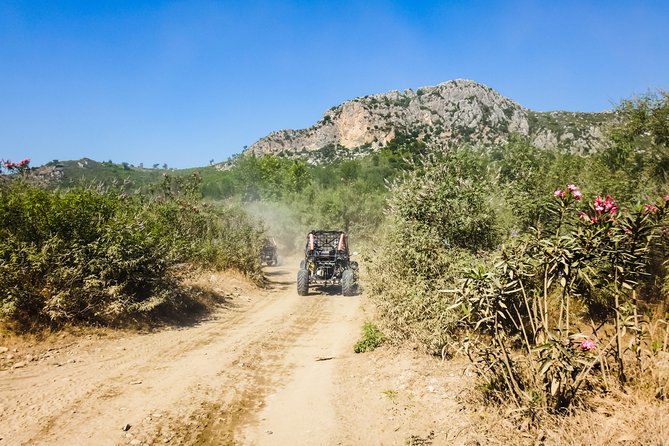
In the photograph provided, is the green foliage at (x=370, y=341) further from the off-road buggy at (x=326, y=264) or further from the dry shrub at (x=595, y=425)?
the off-road buggy at (x=326, y=264)

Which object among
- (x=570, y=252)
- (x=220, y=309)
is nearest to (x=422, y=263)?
(x=570, y=252)

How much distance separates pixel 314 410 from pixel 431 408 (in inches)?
58.2

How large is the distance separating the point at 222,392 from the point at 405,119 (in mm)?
121564

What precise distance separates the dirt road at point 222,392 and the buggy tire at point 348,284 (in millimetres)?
5317

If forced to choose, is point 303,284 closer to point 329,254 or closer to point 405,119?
A: point 329,254

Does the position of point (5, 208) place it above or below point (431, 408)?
above

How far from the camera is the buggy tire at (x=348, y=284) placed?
47.1 ft

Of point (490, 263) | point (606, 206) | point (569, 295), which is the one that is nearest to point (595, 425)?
point (569, 295)

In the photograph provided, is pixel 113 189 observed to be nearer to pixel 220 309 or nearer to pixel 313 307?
pixel 220 309

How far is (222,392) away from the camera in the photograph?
18.7ft

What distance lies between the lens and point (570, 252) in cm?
396

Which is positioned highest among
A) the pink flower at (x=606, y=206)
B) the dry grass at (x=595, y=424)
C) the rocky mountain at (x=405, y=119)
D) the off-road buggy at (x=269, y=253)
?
the rocky mountain at (x=405, y=119)

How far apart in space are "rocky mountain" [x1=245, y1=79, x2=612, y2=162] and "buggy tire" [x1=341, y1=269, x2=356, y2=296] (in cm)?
8437

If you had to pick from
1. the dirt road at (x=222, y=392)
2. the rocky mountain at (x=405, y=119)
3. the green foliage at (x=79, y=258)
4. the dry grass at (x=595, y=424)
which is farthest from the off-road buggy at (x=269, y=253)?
the rocky mountain at (x=405, y=119)
